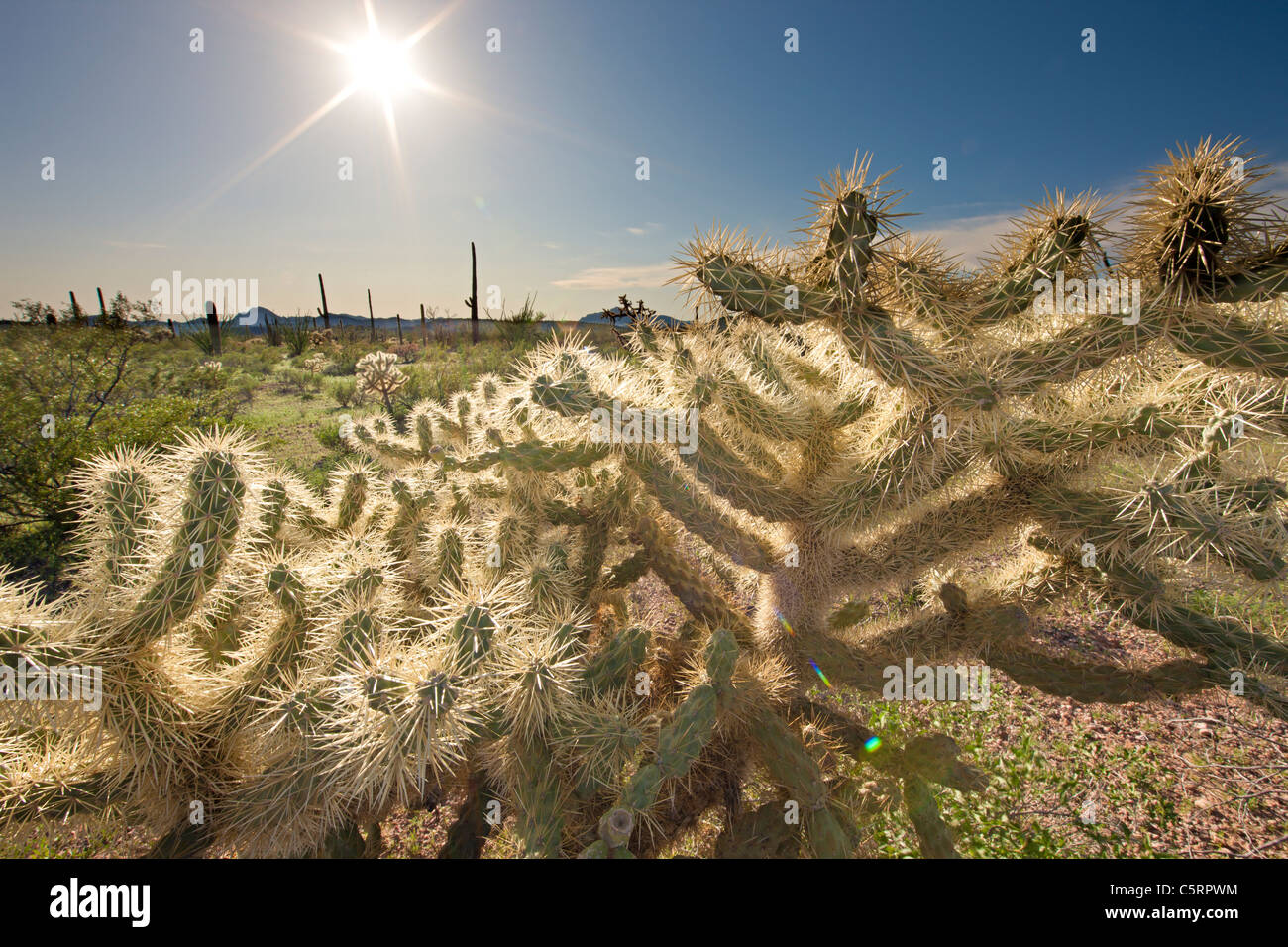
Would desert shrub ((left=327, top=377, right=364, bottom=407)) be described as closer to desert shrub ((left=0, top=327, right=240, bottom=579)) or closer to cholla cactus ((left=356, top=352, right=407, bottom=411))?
cholla cactus ((left=356, top=352, right=407, bottom=411))

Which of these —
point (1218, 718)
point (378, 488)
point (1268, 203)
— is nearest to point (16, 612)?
point (378, 488)

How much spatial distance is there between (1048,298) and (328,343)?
22.9m

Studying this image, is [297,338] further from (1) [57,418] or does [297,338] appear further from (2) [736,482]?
(2) [736,482]

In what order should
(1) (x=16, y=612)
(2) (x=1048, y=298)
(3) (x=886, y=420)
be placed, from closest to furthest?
(1) (x=16, y=612), (2) (x=1048, y=298), (3) (x=886, y=420)

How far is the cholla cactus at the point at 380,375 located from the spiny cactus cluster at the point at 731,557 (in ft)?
26.4

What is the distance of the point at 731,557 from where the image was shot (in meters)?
2.39

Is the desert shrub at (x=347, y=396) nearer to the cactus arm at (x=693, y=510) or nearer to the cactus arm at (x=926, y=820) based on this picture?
the cactus arm at (x=693, y=510)

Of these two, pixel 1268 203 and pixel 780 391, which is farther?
pixel 780 391

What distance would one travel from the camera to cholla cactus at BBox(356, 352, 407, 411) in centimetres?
973

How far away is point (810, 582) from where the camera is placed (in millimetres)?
2422

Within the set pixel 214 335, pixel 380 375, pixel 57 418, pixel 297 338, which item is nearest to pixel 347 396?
pixel 380 375

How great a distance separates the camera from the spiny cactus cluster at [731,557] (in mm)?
1443

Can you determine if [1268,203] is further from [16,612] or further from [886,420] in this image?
[16,612]

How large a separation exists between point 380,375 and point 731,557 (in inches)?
374
